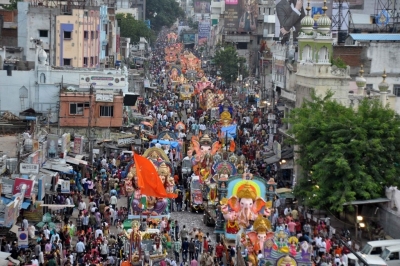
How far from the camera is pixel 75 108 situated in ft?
177

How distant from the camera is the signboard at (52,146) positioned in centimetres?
4359

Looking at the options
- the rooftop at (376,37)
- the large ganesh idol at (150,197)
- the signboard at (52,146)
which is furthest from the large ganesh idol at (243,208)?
the rooftop at (376,37)

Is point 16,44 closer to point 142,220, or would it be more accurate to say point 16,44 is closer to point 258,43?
point 142,220

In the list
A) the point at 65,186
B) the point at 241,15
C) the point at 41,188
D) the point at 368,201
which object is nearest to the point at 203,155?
the point at 65,186

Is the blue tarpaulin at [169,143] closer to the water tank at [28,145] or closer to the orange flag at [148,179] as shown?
the water tank at [28,145]

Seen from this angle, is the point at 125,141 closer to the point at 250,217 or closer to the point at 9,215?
the point at 250,217

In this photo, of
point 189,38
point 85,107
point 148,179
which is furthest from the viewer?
point 189,38

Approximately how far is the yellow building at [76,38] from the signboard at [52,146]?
73.6ft

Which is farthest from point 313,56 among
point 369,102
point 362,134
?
point 362,134

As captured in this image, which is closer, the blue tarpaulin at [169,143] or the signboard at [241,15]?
the blue tarpaulin at [169,143]

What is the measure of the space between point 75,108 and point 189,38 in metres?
138

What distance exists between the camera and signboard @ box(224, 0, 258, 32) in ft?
381

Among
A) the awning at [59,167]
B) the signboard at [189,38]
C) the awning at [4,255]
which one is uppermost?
the awning at [4,255]

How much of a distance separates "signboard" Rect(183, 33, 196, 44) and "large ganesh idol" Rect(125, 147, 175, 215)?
485 ft
